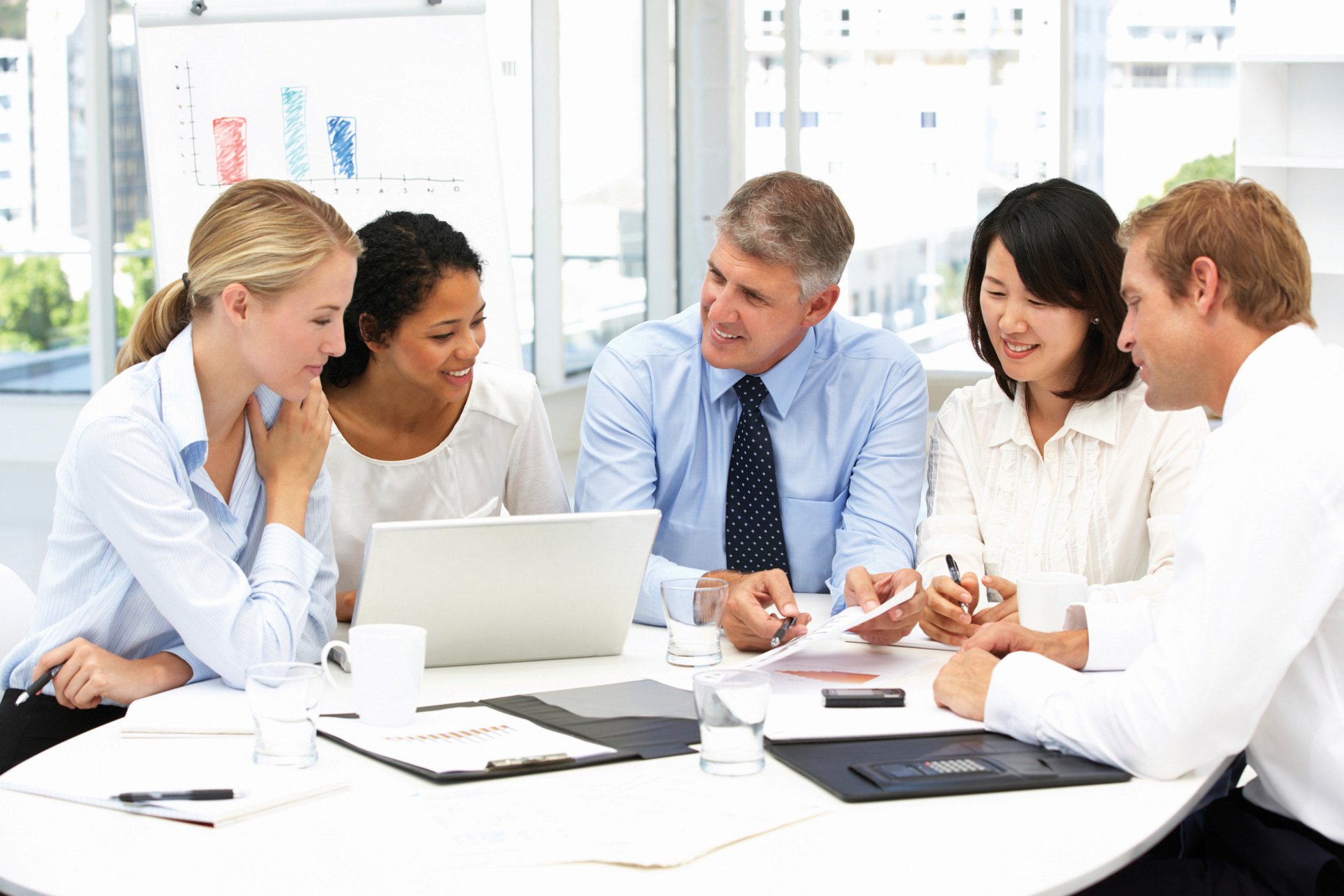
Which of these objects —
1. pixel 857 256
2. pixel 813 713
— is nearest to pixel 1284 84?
pixel 857 256

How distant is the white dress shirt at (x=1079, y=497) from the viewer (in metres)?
2.08

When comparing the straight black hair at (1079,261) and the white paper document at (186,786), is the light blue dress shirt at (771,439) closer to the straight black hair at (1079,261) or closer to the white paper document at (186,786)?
the straight black hair at (1079,261)

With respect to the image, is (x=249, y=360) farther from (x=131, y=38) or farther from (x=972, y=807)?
(x=131, y=38)

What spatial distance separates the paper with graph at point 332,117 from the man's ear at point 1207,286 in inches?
84.9

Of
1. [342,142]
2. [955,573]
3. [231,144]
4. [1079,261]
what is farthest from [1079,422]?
[231,144]

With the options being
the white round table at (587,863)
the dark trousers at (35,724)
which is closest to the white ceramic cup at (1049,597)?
the white round table at (587,863)

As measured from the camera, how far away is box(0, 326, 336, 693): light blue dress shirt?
1.56 m

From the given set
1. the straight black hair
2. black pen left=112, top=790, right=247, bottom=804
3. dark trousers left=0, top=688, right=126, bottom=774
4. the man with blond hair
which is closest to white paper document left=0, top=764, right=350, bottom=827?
black pen left=112, top=790, right=247, bottom=804

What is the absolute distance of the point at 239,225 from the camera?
1.71 metres

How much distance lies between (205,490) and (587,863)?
2.88ft

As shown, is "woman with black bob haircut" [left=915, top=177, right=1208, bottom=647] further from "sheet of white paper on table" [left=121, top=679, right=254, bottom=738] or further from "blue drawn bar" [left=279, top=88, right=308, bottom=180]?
"blue drawn bar" [left=279, top=88, right=308, bottom=180]

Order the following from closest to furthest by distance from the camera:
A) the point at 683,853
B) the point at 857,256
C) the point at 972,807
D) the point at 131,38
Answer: the point at 683,853, the point at 972,807, the point at 131,38, the point at 857,256

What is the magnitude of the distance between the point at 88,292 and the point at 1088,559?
220 inches

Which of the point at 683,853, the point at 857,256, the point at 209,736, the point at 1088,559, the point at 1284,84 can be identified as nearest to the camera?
the point at 683,853
